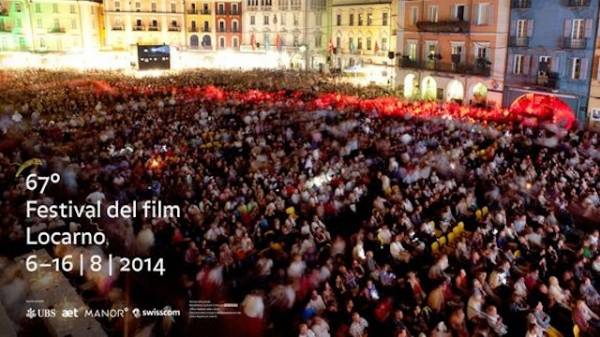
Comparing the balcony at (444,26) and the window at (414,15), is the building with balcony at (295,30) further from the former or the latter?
the balcony at (444,26)

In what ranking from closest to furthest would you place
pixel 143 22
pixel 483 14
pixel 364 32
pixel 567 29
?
pixel 567 29 → pixel 483 14 → pixel 364 32 → pixel 143 22

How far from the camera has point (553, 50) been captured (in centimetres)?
3059

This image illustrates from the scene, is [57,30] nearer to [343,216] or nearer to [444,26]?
[444,26]

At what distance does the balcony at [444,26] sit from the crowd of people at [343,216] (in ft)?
40.7

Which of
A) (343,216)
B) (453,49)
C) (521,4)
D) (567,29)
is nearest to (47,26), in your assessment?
(453,49)

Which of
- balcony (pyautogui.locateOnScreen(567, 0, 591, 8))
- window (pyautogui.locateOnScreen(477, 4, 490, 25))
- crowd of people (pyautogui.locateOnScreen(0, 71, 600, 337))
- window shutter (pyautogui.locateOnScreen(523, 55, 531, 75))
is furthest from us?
window (pyautogui.locateOnScreen(477, 4, 490, 25))

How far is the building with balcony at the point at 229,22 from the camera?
244 feet

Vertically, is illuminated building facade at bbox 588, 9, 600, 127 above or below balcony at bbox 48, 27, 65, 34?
Result: below

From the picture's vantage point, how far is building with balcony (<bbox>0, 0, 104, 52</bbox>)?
206 ft

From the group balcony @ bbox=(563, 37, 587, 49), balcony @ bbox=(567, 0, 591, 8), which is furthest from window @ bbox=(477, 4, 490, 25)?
balcony @ bbox=(563, 37, 587, 49)

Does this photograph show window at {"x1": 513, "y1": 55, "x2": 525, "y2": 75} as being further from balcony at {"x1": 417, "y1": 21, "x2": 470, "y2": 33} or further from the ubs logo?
the ubs logo

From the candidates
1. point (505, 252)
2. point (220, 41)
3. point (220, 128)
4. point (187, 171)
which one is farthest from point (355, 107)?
point (220, 41)

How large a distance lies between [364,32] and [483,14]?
24.1 metres

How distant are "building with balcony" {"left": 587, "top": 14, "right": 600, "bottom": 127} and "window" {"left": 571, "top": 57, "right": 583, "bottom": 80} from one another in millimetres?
660
